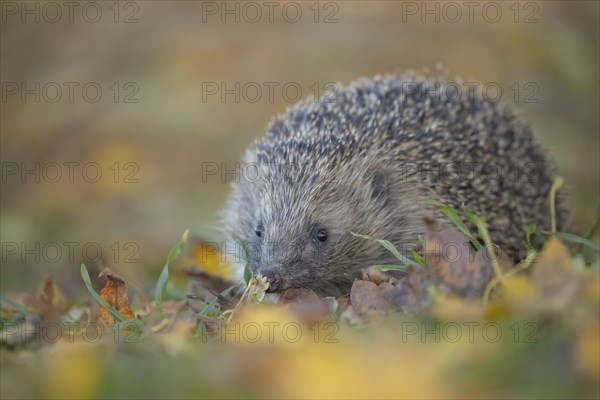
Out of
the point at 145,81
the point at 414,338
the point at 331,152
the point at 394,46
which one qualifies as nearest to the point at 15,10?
the point at 145,81

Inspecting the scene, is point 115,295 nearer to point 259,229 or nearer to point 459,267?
point 259,229

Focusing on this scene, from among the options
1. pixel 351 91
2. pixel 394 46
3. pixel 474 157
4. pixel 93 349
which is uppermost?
pixel 394 46

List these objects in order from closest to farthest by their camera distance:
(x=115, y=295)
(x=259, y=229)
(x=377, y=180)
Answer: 1. (x=115, y=295)
2. (x=259, y=229)
3. (x=377, y=180)

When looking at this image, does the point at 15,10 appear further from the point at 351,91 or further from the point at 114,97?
the point at 351,91

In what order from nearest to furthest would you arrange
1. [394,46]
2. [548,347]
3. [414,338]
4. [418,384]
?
[418,384], [548,347], [414,338], [394,46]

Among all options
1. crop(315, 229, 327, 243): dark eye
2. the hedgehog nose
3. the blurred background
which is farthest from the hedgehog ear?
the blurred background

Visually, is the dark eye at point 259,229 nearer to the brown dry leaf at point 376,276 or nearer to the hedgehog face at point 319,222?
the hedgehog face at point 319,222

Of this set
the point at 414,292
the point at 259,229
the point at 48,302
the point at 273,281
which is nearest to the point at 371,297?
the point at 414,292
